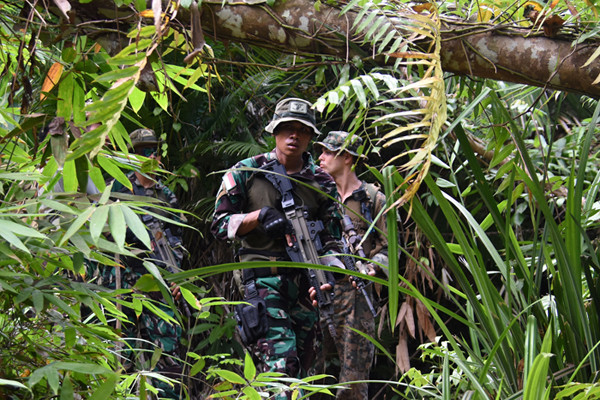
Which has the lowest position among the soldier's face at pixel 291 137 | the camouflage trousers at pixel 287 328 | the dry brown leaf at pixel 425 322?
the dry brown leaf at pixel 425 322

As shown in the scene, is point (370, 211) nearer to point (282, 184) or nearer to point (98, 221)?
point (282, 184)

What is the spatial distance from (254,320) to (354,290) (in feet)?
2.95

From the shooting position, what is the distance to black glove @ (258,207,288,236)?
357 cm

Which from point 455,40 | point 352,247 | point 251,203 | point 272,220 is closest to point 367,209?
point 352,247

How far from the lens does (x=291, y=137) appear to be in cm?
384

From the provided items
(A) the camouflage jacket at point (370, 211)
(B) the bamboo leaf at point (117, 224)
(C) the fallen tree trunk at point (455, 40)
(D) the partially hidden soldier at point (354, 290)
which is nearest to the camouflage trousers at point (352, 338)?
(D) the partially hidden soldier at point (354, 290)

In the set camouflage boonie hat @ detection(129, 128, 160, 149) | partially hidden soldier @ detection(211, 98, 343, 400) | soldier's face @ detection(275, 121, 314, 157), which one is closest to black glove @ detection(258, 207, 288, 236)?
partially hidden soldier @ detection(211, 98, 343, 400)

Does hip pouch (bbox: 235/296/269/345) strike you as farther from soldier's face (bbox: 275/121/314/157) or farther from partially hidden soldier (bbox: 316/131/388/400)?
soldier's face (bbox: 275/121/314/157)

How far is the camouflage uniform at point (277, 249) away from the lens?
3588mm

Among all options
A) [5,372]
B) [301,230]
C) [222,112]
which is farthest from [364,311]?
[5,372]

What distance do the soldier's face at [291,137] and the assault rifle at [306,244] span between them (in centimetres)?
14

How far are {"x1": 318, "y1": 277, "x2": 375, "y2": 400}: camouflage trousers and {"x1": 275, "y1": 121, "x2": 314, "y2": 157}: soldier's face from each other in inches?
32.8

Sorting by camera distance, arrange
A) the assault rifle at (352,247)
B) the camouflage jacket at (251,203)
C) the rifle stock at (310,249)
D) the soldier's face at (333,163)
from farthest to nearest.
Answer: the soldier's face at (333,163) < the assault rifle at (352,247) < the camouflage jacket at (251,203) < the rifle stock at (310,249)

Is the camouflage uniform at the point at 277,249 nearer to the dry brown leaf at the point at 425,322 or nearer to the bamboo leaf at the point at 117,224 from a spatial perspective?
the dry brown leaf at the point at 425,322
